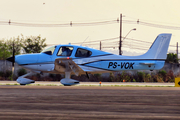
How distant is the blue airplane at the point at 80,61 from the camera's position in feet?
53.2

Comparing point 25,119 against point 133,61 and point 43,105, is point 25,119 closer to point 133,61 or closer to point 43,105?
point 43,105

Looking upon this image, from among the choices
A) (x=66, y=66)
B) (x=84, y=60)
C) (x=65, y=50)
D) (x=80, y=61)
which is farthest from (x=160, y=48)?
(x=66, y=66)

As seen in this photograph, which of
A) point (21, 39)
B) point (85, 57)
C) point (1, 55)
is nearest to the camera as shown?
point (85, 57)

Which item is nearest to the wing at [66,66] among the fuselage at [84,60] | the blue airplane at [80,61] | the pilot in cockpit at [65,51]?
the blue airplane at [80,61]

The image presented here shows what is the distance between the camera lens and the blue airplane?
1620cm

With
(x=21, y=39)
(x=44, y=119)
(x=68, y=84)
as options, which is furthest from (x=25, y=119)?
(x=21, y=39)

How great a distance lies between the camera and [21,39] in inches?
1686

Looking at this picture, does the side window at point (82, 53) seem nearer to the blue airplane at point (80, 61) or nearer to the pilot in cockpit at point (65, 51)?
the blue airplane at point (80, 61)

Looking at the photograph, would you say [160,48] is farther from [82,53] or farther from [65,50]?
[65,50]

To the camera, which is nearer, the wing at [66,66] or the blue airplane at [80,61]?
the wing at [66,66]

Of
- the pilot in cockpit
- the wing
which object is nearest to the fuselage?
the pilot in cockpit

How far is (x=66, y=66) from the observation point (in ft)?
52.0

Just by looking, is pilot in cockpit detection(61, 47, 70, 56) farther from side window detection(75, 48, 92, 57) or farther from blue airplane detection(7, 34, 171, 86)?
side window detection(75, 48, 92, 57)

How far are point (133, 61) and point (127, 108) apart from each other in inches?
373
